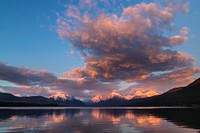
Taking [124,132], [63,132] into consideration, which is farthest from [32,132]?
[124,132]

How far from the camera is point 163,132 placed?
38312mm

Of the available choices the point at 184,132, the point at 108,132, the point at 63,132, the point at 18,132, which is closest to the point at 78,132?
the point at 63,132

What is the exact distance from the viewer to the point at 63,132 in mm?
37562

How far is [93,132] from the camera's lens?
37406 millimetres

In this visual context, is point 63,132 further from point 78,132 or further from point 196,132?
point 196,132

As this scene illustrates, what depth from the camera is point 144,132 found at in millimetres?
38219

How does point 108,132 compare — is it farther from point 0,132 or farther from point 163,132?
point 0,132

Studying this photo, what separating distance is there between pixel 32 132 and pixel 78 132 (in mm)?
7528

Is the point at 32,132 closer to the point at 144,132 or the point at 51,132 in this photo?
the point at 51,132

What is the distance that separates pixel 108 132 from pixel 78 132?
486 cm

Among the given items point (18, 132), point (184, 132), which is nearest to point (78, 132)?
point (18, 132)

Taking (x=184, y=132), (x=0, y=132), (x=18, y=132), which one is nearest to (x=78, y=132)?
(x=18, y=132)

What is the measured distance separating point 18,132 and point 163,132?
2378 centimetres

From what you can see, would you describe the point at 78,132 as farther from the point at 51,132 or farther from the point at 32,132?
the point at 32,132
